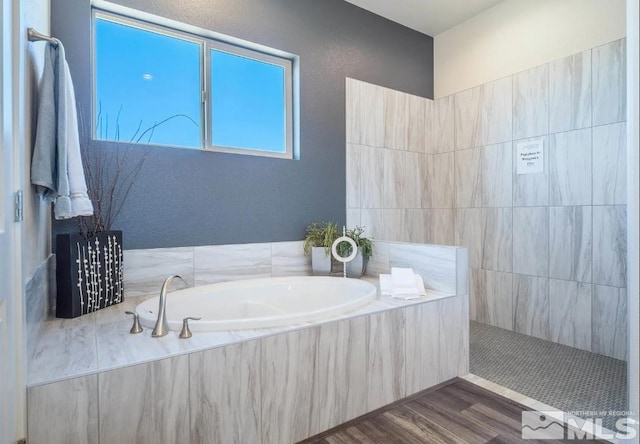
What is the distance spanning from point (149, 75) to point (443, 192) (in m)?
2.88

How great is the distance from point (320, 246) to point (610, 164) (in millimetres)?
2179

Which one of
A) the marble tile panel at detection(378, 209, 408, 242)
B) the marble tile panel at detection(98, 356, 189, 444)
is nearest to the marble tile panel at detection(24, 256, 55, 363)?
the marble tile panel at detection(98, 356, 189, 444)

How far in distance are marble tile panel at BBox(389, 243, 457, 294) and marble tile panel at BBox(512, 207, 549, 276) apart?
1123mm

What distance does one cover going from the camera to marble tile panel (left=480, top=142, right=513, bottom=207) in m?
3.00

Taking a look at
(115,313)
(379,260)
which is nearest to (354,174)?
(379,260)

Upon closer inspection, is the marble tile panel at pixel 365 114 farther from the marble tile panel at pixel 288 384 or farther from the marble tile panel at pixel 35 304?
the marble tile panel at pixel 35 304

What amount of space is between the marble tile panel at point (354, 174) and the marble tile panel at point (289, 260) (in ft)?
2.10

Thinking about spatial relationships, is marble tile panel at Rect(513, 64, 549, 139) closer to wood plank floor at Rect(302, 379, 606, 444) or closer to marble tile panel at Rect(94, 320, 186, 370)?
wood plank floor at Rect(302, 379, 606, 444)

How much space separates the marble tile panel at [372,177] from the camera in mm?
3158

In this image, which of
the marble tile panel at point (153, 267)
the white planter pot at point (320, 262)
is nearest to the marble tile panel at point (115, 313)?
the marble tile panel at point (153, 267)

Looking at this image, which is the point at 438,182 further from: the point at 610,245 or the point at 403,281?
the point at 403,281

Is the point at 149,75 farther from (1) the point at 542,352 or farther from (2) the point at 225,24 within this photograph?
(1) the point at 542,352

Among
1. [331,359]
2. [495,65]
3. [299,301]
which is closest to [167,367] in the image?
[331,359]

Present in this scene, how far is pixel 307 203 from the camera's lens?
2854 millimetres
